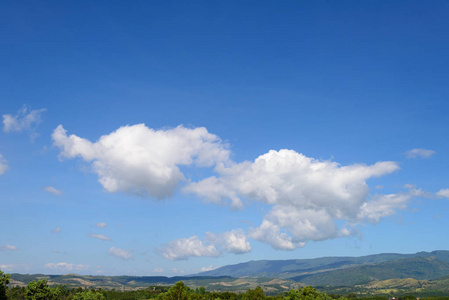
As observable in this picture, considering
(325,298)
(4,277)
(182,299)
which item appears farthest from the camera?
(325,298)

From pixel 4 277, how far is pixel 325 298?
139923mm

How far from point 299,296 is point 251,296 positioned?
25.6m

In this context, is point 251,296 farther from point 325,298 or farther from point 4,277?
point 4,277

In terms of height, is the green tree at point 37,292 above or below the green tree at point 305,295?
above

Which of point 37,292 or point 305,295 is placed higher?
point 37,292

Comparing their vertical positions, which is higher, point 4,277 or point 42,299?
point 4,277

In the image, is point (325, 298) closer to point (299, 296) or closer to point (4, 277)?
point (299, 296)

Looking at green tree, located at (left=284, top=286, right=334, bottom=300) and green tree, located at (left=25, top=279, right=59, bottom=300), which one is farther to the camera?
green tree, located at (left=25, top=279, right=59, bottom=300)

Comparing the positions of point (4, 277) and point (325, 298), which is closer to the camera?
point (4, 277)

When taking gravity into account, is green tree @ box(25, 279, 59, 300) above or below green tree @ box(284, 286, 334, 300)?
above

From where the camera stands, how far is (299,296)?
169875 mm

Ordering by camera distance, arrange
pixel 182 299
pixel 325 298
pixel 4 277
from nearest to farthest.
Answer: pixel 4 277
pixel 182 299
pixel 325 298

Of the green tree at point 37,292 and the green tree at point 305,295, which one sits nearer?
the green tree at point 305,295

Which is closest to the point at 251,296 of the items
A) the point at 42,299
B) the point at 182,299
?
the point at 182,299
